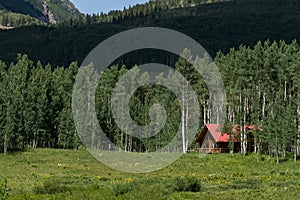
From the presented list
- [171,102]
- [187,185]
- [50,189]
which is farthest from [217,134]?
[50,189]

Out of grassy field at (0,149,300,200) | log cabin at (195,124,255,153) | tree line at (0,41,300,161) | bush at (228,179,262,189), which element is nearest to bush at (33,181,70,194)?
grassy field at (0,149,300,200)

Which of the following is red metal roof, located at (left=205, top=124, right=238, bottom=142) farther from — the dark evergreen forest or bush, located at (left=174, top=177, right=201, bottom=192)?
bush, located at (left=174, top=177, right=201, bottom=192)

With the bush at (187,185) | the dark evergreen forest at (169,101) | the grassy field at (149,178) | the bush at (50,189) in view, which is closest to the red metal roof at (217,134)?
the dark evergreen forest at (169,101)

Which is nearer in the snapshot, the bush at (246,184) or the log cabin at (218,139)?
the bush at (246,184)

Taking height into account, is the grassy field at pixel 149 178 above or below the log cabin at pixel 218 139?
below

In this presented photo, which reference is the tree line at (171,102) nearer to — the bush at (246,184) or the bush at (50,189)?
the bush at (246,184)

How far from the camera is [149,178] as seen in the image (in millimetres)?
40281

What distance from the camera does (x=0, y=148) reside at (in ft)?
252

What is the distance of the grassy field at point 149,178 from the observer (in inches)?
1260

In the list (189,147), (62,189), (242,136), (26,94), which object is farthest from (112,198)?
(26,94)

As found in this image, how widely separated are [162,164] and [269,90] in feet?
89.5

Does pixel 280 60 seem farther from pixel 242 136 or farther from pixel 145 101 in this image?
pixel 145 101

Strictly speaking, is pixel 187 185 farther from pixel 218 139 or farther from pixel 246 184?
pixel 218 139

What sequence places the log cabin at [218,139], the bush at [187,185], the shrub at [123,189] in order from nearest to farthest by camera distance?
1. the shrub at [123,189]
2. the bush at [187,185]
3. the log cabin at [218,139]
